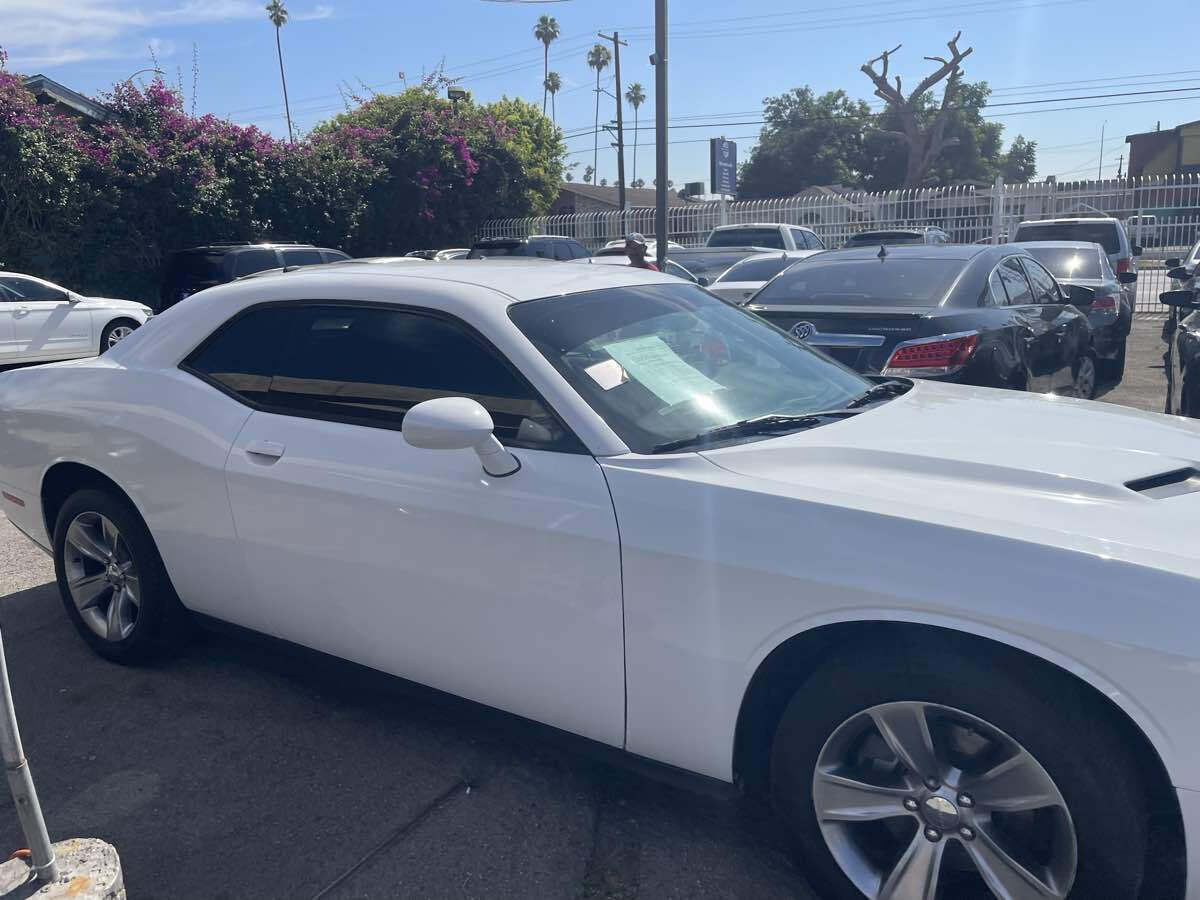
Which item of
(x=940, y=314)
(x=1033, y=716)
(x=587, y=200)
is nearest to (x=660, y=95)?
(x=940, y=314)

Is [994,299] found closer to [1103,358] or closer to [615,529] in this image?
[1103,358]

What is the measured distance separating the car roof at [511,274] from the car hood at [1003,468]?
903mm

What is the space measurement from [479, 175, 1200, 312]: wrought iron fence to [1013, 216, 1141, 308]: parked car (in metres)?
3.07

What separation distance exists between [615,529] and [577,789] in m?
1.03

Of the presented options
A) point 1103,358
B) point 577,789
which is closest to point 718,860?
point 577,789

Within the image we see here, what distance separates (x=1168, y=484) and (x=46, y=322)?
46.6ft

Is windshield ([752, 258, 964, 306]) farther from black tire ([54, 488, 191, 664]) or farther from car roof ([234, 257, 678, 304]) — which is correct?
black tire ([54, 488, 191, 664])

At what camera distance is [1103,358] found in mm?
8930

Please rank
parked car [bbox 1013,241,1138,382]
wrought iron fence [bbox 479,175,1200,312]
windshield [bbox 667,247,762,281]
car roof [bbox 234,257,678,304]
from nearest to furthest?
car roof [bbox 234,257,678,304] → parked car [bbox 1013,241,1138,382] → windshield [bbox 667,247,762,281] → wrought iron fence [bbox 479,175,1200,312]

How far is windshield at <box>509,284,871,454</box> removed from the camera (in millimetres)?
2879

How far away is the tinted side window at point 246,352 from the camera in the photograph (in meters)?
3.52

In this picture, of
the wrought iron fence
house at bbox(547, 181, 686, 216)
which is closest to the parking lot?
the wrought iron fence

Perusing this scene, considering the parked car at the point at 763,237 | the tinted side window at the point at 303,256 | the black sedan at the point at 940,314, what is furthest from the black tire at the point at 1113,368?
the tinted side window at the point at 303,256

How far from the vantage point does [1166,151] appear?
210 feet
